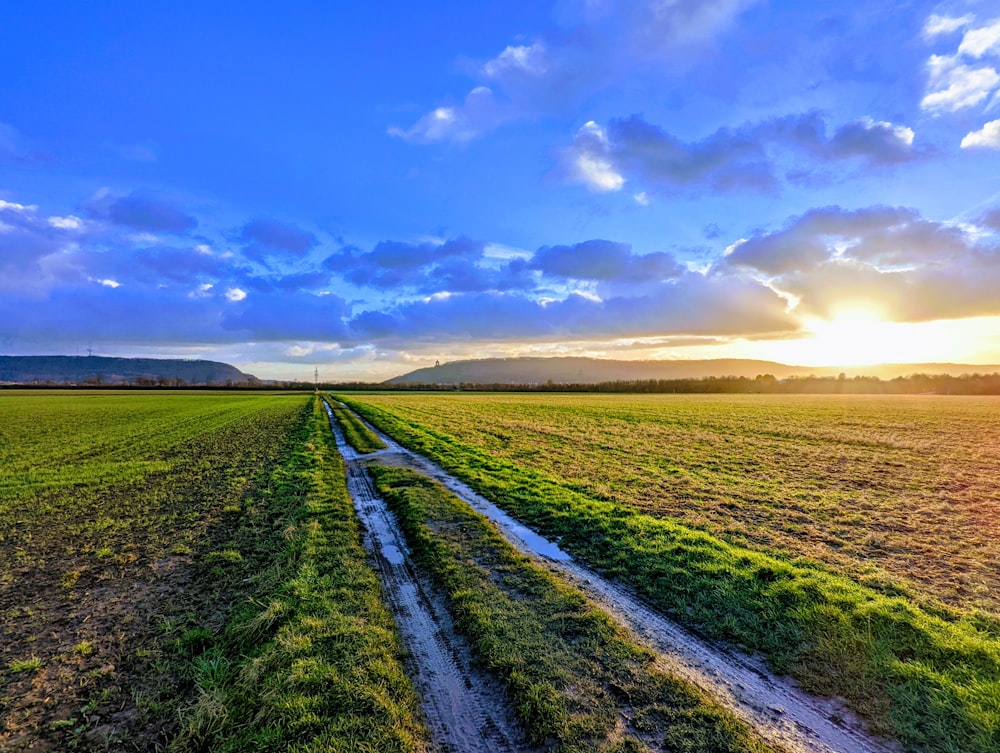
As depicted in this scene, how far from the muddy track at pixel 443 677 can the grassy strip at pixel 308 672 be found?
197 mm

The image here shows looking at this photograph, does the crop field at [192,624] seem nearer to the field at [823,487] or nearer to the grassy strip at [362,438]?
the field at [823,487]

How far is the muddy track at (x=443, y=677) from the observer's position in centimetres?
456

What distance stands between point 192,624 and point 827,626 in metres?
9.22

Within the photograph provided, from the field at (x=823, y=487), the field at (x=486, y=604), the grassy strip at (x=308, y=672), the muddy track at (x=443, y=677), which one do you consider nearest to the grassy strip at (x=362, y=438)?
the field at (x=823, y=487)

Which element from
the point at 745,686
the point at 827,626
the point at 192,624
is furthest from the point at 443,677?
the point at 827,626

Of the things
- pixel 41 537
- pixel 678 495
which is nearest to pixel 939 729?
pixel 678 495

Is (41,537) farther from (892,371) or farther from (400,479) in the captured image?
(892,371)

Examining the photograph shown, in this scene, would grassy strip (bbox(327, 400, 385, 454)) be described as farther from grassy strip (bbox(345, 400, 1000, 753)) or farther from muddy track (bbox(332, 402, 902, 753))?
muddy track (bbox(332, 402, 902, 753))

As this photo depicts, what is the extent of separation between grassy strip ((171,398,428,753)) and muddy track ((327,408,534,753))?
0.20 metres

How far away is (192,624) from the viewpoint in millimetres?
6863

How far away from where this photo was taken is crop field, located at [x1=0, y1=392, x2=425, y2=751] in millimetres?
4797

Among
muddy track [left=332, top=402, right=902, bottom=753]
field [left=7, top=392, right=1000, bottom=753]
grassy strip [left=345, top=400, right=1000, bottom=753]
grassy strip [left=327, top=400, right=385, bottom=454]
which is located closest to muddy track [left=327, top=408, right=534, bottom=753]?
field [left=7, top=392, right=1000, bottom=753]

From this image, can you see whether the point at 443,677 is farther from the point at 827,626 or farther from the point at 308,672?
the point at 827,626

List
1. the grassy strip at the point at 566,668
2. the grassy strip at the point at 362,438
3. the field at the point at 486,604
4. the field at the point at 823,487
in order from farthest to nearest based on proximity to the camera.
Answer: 1. the grassy strip at the point at 362,438
2. the field at the point at 823,487
3. the field at the point at 486,604
4. the grassy strip at the point at 566,668
